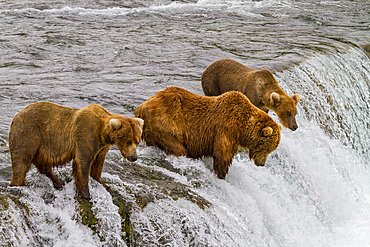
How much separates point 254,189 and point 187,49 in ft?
21.3

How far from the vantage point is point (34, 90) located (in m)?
9.06

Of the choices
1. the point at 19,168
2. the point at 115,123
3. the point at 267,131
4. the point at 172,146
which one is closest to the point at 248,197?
the point at 267,131

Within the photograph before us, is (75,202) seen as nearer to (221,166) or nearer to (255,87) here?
(221,166)

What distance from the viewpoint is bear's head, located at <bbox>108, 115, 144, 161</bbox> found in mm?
4453

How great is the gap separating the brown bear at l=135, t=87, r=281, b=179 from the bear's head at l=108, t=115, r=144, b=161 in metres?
1.34

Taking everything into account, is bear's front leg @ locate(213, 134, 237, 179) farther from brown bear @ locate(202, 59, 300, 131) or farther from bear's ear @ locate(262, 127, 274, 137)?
brown bear @ locate(202, 59, 300, 131)

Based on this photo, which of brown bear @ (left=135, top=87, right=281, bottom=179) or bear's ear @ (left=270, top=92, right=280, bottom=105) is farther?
bear's ear @ (left=270, top=92, right=280, bottom=105)

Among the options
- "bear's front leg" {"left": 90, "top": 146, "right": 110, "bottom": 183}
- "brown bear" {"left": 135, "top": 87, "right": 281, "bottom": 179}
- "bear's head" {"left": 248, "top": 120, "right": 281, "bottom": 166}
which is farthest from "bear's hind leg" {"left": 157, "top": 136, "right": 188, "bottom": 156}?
"bear's front leg" {"left": 90, "top": 146, "right": 110, "bottom": 183}

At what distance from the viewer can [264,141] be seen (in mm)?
5922

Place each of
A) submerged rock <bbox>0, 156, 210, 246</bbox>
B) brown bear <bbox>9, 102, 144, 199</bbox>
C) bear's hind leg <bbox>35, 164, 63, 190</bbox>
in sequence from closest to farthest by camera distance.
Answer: submerged rock <bbox>0, 156, 210, 246</bbox>, brown bear <bbox>9, 102, 144, 199</bbox>, bear's hind leg <bbox>35, 164, 63, 190</bbox>

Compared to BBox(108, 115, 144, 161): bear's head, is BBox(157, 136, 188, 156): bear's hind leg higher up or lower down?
lower down

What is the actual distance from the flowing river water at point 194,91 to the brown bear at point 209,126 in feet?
0.77

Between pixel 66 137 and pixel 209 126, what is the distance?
79.6 inches

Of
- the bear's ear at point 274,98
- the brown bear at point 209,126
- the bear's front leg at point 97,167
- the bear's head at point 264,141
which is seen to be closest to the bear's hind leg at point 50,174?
the bear's front leg at point 97,167
